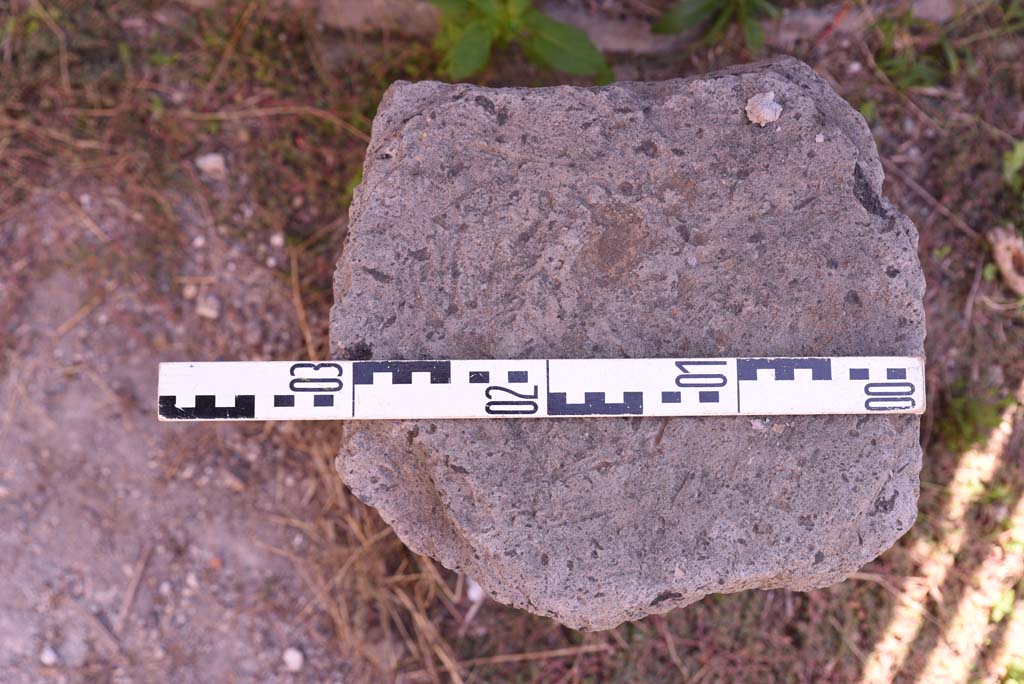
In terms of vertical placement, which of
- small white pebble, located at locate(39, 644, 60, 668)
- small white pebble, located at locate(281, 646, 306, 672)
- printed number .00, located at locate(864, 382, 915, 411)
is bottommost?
small white pebble, located at locate(39, 644, 60, 668)

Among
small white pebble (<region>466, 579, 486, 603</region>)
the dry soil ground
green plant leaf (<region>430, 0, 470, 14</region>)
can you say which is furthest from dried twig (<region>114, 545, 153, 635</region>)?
green plant leaf (<region>430, 0, 470, 14</region>)

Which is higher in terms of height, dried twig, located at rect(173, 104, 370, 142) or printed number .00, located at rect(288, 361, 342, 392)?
dried twig, located at rect(173, 104, 370, 142)

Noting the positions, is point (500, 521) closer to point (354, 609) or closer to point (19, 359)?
point (354, 609)

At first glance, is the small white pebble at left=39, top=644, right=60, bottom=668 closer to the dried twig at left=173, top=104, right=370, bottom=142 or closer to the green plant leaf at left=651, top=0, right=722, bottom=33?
the dried twig at left=173, top=104, right=370, bottom=142

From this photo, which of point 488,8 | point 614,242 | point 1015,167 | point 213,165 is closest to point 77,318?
point 213,165

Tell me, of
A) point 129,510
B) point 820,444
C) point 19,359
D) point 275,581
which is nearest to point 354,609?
point 275,581

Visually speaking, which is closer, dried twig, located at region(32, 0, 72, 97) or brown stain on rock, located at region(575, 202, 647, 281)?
brown stain on rock, located at region(575, 202, 647, 281)

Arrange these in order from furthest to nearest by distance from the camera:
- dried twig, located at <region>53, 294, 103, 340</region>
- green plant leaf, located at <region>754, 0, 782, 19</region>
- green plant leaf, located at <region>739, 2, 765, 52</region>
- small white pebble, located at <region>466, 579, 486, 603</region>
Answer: dried twig, located at <region>53, 294, 103, 340</region> < small white pebble, located at <region>466, 579, 486, 603</region> < green plant leaf, located at <region>754, 0, 782, 19</region> < green plant leaf, located at <region>739, 2, 765, 52</region>
